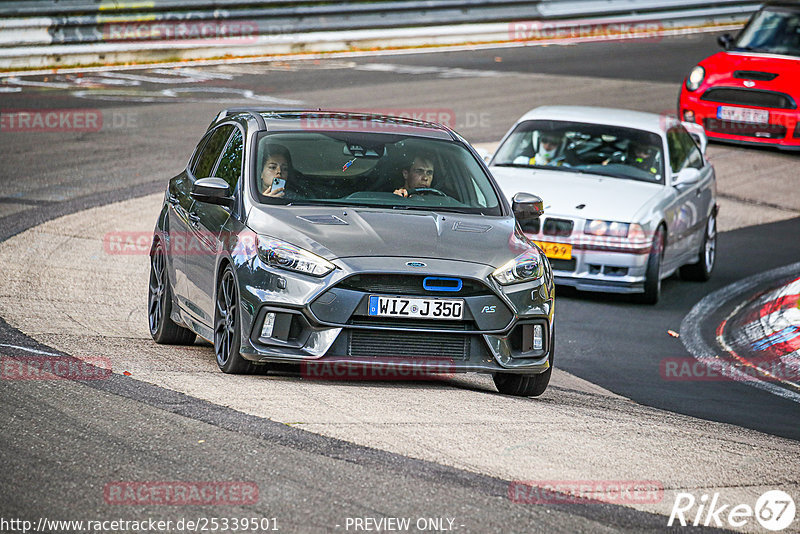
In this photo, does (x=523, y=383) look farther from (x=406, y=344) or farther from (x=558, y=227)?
(x=558, y=227)

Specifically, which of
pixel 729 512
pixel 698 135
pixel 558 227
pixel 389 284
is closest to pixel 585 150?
pixel 558 227

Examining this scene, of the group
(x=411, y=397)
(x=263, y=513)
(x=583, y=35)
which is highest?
(x=263, y=513)

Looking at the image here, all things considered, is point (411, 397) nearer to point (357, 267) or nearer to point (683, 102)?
point (357, 267)

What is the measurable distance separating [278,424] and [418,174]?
274 cm

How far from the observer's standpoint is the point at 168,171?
54.3ft

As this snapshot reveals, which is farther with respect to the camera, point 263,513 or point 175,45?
point 175,45

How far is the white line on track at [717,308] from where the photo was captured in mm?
10492

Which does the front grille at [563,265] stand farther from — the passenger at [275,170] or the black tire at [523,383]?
the passenger at [275,170]

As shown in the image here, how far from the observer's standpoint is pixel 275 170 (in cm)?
859

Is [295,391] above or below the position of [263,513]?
below

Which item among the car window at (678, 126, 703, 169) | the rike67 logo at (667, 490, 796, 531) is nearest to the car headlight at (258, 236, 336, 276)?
the rike67 logo at (667, 490, 796, 531)

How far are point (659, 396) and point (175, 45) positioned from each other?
17.3 metres


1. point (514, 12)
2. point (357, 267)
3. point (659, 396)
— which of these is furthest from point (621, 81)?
point (357, 267)

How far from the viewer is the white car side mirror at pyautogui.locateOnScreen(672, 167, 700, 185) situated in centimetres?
1360
